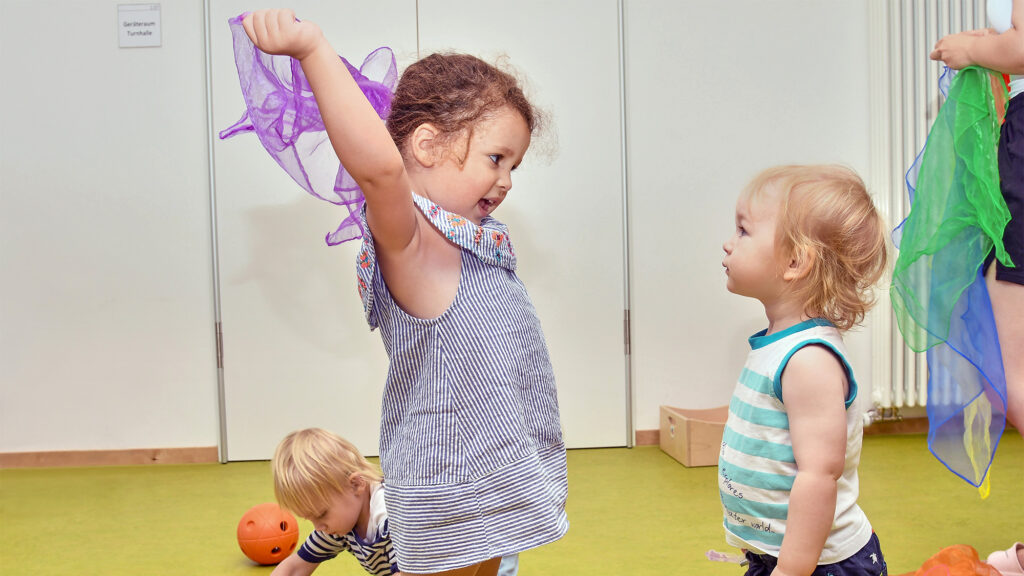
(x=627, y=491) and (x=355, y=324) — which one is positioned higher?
(x=355, y=324)

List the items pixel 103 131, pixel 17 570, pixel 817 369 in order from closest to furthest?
pixel 817 369 < pixel 17 570 < pixel 103 131

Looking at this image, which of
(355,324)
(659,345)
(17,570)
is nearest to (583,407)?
(659,345)

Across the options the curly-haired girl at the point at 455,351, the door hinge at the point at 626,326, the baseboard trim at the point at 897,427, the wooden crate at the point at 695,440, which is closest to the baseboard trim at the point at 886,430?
the baseboard trim at the point at 897,427

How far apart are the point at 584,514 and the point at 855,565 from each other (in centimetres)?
140

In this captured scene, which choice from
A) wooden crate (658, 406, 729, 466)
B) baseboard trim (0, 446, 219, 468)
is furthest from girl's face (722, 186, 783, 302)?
baseboard trim (0, 446, 219, 468)

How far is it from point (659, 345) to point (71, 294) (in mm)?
2134

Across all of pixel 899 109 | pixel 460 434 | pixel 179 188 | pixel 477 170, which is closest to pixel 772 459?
pixel 460 434

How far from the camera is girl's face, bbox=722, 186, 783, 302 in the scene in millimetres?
1203

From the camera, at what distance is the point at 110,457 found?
3307 mm

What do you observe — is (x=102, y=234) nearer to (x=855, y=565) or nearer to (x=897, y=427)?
(x=855, y=565)

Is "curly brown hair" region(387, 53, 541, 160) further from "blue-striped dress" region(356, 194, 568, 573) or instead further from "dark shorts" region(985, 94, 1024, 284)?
"dark shorts" region(985, 94, 1024, 284)

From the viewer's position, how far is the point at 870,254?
1189 millimetres

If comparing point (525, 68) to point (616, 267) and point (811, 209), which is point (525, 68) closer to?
point (616, 267)

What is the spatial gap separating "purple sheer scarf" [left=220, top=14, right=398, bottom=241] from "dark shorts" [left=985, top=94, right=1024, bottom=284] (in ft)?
3.33
